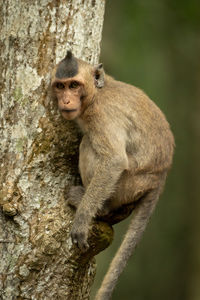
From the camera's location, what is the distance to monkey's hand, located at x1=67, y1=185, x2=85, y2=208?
27.9 feet

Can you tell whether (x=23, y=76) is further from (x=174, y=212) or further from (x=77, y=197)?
(x=174, y=212)

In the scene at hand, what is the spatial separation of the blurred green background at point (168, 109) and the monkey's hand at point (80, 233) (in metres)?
8.20

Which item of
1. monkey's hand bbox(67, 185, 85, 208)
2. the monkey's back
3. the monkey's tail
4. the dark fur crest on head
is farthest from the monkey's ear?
the monkey's tail

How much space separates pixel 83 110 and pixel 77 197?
1157 mm

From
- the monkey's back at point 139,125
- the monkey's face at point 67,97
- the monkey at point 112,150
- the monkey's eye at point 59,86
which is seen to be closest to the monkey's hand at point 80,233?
the monkey at point 112,150

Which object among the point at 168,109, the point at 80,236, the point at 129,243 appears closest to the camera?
the point at 80,236

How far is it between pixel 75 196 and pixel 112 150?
0.76 meters

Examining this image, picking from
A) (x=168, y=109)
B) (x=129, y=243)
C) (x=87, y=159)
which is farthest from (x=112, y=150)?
(x=168, y=109)

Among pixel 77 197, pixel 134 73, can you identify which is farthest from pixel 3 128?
pixel 134 73

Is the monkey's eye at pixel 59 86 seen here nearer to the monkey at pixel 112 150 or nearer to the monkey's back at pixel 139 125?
the monkey at pixel 112 150

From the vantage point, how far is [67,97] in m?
8.31

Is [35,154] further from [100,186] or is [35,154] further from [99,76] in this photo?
[99,76]

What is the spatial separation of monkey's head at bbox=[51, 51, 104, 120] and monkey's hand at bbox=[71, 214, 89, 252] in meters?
1.31

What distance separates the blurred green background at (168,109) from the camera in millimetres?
17531
